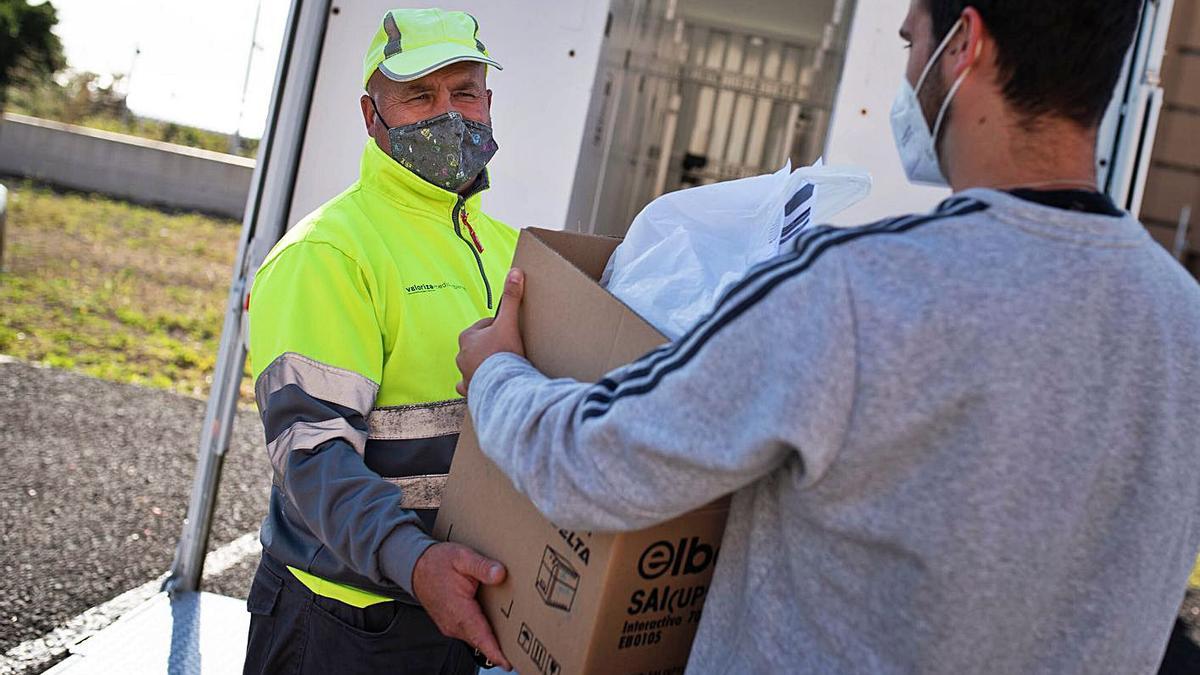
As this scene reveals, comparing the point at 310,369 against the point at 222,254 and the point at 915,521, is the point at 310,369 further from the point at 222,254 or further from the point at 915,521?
the point at 222,254

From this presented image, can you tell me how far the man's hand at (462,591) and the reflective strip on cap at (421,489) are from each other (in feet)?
1.12

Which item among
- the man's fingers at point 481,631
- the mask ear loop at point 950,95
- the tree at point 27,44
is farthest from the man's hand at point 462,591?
the tree at point 27,44

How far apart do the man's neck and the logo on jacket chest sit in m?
1.09

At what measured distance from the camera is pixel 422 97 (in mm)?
2119

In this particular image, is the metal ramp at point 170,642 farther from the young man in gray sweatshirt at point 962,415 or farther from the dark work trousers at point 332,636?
the young man in gray sweatshirt at point 962,415

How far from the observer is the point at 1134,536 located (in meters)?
1.08

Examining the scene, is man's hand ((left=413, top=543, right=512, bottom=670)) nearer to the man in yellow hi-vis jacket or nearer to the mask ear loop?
the man in yellow hi-vis jacket

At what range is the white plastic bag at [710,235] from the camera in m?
1.37

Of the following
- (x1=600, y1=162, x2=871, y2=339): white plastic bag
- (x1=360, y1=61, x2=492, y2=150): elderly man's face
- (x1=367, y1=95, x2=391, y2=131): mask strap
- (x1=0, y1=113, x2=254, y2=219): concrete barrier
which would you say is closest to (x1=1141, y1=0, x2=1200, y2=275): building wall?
(x1=360, y1=61, x2=492, y2=150): elderly man's face

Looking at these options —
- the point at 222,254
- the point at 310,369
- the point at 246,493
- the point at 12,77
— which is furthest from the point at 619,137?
the point at 12,77

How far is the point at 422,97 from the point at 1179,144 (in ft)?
26.6

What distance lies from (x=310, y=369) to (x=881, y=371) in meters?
1.05

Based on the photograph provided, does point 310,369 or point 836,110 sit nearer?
point 310,369

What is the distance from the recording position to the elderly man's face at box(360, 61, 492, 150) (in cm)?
212
